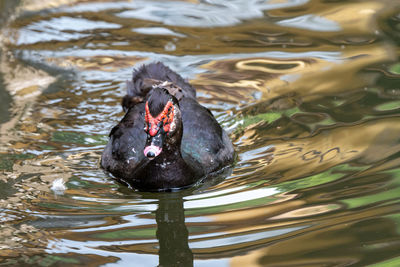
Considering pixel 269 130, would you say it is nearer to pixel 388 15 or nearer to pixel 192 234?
pixel 192 234

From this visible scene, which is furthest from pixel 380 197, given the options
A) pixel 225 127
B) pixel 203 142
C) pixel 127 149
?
pixel 225 127

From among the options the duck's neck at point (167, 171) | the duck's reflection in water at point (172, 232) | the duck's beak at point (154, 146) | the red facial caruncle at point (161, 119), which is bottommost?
the duck's reflection in water at point (172, 232)

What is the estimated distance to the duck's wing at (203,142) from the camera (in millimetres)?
7125

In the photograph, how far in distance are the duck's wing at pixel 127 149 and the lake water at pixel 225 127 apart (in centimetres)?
18

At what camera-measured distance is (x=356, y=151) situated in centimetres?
693

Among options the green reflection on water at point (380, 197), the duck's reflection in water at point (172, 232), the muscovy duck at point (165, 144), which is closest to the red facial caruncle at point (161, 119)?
the muscovy duck at point (165, 144)

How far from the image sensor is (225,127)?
27.3 ft

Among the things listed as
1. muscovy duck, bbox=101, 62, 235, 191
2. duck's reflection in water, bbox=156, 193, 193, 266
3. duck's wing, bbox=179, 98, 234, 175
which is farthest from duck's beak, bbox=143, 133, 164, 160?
duck's wing, bbox=179, 98, 234, 175

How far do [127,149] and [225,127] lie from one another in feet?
5.20

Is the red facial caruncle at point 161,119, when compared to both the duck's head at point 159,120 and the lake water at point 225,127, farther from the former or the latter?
the lake water at point 225,127

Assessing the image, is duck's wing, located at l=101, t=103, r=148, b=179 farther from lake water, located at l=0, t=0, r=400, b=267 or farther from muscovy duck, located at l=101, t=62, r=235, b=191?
lake water, located at l=0, t=0, r=400, b=267

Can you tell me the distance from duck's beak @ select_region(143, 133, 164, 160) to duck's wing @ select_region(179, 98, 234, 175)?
74 cm

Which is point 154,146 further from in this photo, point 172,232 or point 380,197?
point 380,197

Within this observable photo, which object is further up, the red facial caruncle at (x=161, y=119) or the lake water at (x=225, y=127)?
the red facial caruncle at (x=161, y=119)
